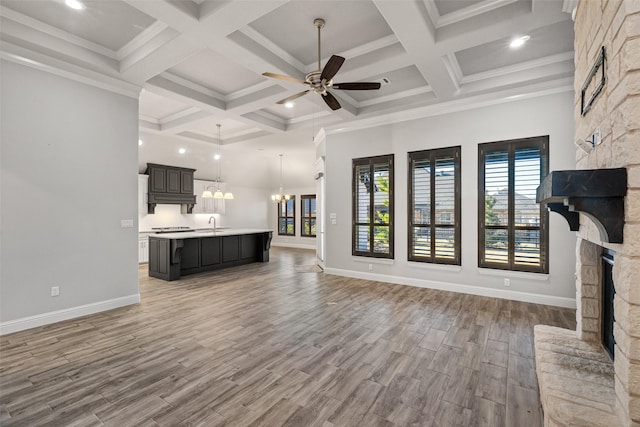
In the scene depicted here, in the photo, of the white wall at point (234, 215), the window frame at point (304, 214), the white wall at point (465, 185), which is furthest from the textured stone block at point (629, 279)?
the window frame at point (304, 214)

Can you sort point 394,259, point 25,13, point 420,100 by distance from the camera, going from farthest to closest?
1. point 394,259
2. point 420,100
3. point 25,13

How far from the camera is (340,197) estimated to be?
21.4 feet

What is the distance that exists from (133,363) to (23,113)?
3205 mm

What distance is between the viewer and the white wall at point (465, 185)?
4.30 metres

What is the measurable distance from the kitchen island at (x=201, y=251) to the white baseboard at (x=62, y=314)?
1.65 meters

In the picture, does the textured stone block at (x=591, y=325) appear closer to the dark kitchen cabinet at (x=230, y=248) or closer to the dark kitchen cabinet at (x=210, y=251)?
the dark kitchen cabinet at (x=210, y=251)

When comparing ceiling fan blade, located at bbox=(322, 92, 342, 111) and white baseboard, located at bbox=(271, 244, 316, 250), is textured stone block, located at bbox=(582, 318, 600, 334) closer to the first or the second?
ceiling fan blade, located at bbox=(322, 92, 342, 111)

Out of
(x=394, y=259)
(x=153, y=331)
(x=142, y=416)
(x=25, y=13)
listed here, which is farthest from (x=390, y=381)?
(x=25, y=13)

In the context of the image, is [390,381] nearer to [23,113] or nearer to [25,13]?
[23,113]

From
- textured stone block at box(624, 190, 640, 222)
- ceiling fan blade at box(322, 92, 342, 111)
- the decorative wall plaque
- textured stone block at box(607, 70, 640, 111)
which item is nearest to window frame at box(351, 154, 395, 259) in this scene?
ceiling fan blade at box(322, 92, 342, 111)

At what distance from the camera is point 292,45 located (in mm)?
3758

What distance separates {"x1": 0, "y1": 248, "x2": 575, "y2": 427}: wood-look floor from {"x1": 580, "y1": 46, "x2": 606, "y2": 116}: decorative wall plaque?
84.3 inches

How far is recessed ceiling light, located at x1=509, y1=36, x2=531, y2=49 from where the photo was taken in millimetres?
3541

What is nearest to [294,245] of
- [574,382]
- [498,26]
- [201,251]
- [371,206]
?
[201,251]
